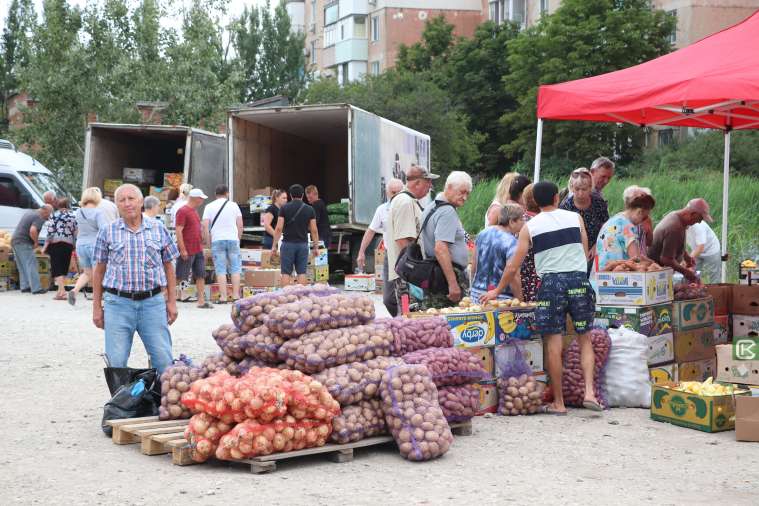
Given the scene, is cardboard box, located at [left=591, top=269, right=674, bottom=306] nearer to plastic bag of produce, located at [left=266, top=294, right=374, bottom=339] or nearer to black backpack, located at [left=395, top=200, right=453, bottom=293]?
black backpack, located at [left=395, top=200, right=453, bottom=293]

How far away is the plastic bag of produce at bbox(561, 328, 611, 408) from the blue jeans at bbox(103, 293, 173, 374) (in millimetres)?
3187

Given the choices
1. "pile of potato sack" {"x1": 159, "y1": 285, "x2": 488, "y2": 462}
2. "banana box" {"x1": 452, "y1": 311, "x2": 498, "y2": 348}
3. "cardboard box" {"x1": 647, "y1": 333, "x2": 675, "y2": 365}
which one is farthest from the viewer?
"cardboard box" {"x1": 647, "y1": 333, "x2": 675, "y2": 365}

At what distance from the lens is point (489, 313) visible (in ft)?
26.0

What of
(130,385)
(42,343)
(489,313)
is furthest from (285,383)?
(42,343)

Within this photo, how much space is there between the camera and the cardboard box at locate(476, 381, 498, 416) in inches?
315

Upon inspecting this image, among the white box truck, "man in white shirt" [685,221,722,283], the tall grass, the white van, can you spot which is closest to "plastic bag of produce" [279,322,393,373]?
"man in white shirt" [685,221,722,283]

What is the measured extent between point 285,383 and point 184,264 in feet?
32.1

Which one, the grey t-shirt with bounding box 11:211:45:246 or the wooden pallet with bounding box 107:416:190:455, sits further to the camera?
the grey t-shirt with bounding box 11:211:45:246

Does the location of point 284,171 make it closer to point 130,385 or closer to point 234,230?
point 234,230

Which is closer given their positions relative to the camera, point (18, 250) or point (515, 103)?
point (18, 250)

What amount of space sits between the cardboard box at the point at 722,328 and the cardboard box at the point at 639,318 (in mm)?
1175

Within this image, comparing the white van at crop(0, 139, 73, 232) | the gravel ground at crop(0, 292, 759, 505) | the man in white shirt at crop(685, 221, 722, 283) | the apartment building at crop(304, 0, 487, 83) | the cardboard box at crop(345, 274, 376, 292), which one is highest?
the apartment building at crop(304, 0, 487, 83)

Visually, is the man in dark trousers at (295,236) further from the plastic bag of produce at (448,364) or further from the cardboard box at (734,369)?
the cardboard box at (734,369)

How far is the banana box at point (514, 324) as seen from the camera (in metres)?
8.02
